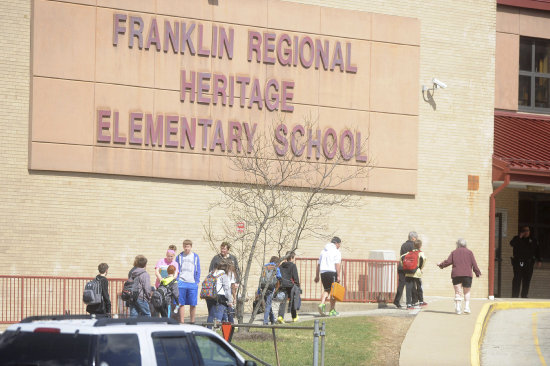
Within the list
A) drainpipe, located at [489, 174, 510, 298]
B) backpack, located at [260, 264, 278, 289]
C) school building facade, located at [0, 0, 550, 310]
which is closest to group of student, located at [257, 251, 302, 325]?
backpack, located at [260, 264, 278, 289]

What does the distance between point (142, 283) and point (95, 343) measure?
9.13m

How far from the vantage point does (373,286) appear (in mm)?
24422

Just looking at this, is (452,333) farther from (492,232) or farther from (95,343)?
(95,343)

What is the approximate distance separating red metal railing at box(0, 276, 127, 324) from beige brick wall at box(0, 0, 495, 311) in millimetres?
610

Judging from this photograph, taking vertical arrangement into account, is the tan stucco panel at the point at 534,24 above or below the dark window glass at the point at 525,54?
above

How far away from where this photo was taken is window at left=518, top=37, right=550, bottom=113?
100ft

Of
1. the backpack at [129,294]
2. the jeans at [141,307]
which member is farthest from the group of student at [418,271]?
the backpack at [129,294]

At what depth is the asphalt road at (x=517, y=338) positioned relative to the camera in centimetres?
1664

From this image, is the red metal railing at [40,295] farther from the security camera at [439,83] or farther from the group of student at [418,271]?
the security camera at [439,83]

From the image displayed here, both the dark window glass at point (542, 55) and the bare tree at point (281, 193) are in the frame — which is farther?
the dark window glass at point (542, 55)

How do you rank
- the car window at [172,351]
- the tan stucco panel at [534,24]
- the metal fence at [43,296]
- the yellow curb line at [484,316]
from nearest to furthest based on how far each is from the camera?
the car window at [172,351] < the yellow curb line at [484,316] < the metal fence at [43,296] < the tan stucco panel at [534,24]

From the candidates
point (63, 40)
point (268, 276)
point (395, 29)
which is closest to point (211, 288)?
point (268, 276)

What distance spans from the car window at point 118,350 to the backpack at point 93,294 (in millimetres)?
7635

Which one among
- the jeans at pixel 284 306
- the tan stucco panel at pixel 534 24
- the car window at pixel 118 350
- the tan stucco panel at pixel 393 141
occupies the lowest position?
the jeans at pixel 284 306
